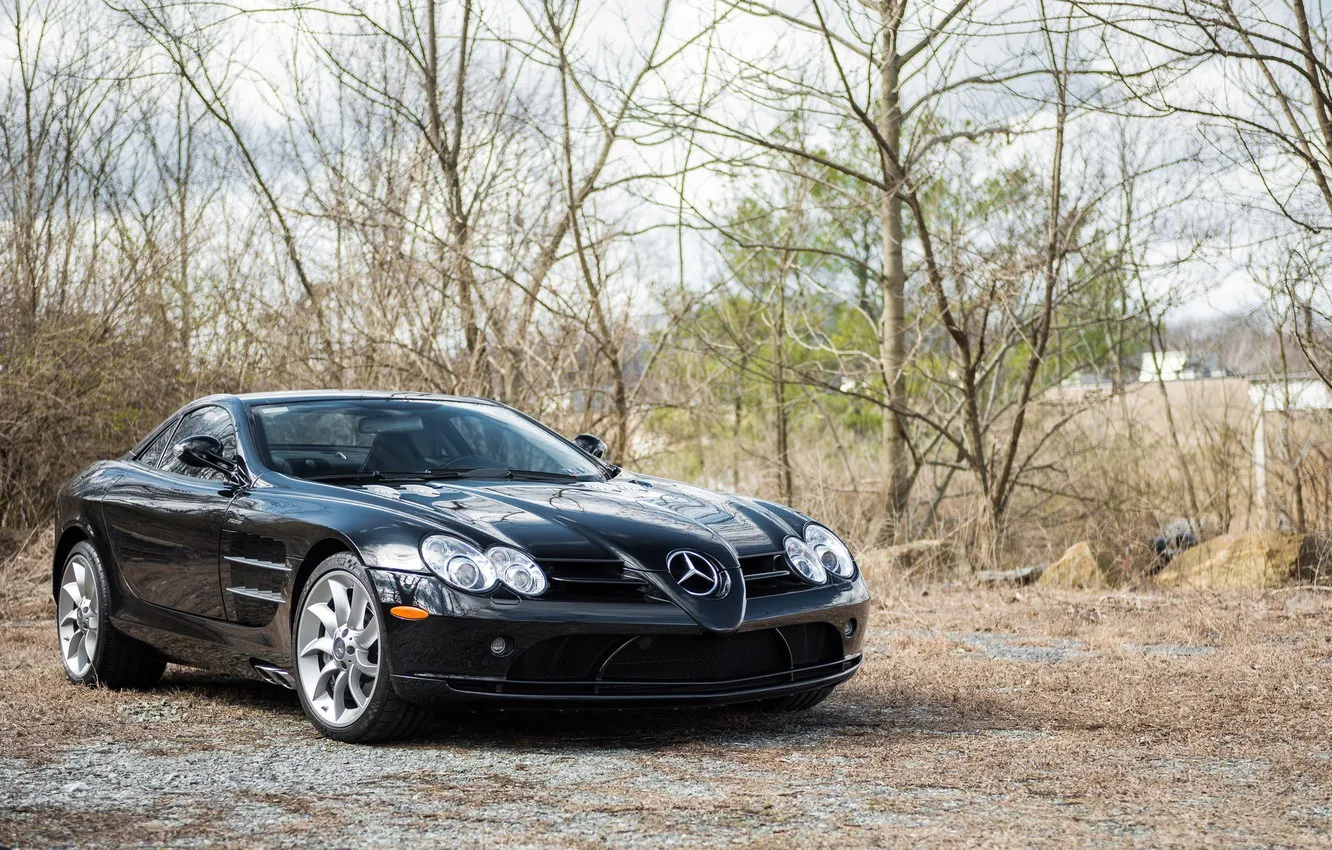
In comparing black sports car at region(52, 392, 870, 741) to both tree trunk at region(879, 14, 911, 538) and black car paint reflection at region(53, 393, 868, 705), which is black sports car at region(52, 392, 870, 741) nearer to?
black car paint reflection at region(53, 393, 868, 705)

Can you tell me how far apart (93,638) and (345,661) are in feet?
7.59

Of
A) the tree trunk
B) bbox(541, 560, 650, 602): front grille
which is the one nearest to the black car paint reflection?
bbox(541, 560, 650, 602): front grille

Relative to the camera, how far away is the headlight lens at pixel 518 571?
5117mm

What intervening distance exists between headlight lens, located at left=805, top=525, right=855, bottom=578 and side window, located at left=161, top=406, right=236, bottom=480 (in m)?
2.59

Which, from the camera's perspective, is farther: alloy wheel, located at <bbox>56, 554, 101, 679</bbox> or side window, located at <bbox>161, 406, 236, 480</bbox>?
alloy wheel, located at <bbox>56, 554, 101, 679</bbox>

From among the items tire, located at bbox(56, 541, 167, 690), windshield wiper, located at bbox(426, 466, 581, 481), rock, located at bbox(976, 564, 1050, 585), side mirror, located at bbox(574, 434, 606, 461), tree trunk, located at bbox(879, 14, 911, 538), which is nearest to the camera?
windshield wiper, located at bbox(426, 466, 581, 481)

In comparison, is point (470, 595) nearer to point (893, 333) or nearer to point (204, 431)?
point (204, 431)

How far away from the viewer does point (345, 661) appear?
5422 mm

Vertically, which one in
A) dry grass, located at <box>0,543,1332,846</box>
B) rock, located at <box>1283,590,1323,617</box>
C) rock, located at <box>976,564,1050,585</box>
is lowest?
dry grass, located at <box>0,543,1332,846</box>

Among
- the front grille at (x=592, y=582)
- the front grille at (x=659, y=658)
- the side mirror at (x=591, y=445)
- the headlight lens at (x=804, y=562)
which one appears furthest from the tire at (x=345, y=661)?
the side mirror at (x=591, y=445)

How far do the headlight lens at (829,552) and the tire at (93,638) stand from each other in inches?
125

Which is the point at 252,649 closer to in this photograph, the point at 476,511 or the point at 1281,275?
the point at 476,511

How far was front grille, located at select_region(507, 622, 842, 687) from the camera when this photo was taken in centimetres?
516

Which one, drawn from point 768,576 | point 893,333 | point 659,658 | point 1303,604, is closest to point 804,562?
point 768,576
